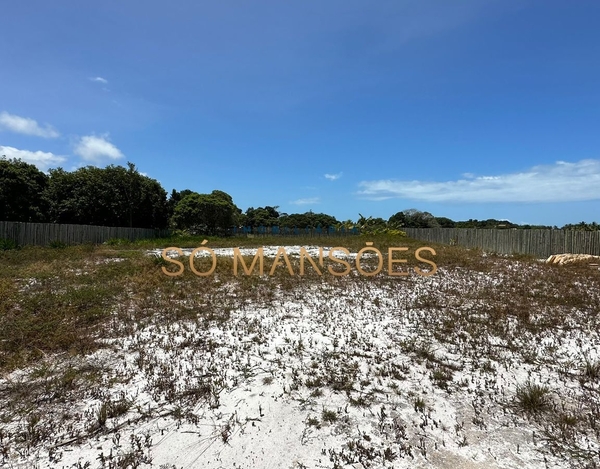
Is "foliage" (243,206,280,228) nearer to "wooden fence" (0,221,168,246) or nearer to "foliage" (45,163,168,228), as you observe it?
"foliage" (45,163,168,228)

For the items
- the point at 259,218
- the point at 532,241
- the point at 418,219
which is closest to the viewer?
the point at 532,241

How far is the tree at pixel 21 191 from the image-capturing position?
1816 cm

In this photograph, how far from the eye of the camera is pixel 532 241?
16.0 m

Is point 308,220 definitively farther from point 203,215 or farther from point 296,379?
point 296,379

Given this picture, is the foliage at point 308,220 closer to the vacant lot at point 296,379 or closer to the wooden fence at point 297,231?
the wooden fence at point 297,231

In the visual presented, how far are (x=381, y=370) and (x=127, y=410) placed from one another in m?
2.42

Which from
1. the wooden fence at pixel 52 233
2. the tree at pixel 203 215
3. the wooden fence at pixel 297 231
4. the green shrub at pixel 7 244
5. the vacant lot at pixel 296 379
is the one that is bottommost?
the vacant lot at pixel 296 379

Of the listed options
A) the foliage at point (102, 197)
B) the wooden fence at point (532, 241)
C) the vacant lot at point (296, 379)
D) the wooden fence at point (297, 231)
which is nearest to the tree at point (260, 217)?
the wooden fence at point (297, 231)

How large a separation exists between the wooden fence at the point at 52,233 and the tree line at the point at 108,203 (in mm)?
3738

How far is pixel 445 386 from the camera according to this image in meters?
3.31

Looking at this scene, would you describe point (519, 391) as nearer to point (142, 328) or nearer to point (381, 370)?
point (381, 370)

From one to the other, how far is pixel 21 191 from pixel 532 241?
1044 inches

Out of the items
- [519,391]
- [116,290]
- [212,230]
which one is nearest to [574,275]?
[519,391]

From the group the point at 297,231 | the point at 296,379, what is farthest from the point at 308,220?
the point at 296,379
